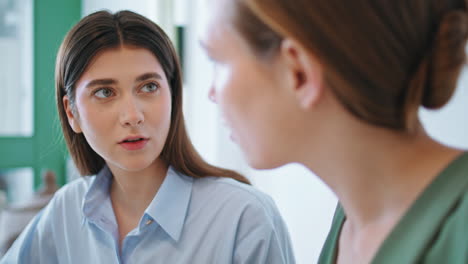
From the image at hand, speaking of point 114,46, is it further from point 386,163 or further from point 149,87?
point 386,163

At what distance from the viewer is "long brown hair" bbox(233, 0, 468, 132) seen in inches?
20.1

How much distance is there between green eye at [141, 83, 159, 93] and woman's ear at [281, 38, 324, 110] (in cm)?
60

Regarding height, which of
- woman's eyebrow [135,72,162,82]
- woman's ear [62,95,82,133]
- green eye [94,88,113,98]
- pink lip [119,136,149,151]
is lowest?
pink lip [119,136,149,151]

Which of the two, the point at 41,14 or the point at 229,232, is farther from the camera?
the point at 41,14

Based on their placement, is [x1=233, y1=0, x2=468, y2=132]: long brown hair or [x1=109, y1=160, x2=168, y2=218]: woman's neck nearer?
[x1=233, y1=0, x2=468, y2=132]: long brown hair

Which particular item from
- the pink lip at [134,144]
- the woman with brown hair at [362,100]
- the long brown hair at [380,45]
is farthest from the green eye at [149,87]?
the long brown hair at [380,45]

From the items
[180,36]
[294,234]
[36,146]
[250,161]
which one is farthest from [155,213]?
[36,146]

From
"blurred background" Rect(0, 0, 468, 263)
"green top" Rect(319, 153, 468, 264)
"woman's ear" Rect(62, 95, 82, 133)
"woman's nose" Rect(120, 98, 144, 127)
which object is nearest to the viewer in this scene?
"green top" Rect(319, 153, 468, 264)

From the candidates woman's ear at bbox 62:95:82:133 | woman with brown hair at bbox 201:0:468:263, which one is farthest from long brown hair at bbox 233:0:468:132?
woman's ear at bbox 62:95:82:133

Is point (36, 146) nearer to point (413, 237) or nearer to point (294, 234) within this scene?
point (294, 234)

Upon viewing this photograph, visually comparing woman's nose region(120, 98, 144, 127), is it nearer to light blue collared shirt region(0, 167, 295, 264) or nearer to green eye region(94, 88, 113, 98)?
green eye region(94, 88, 113, 98)

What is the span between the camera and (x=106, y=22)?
1.11 metres

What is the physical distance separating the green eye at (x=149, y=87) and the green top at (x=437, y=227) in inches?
27.6

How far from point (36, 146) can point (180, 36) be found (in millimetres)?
1398
